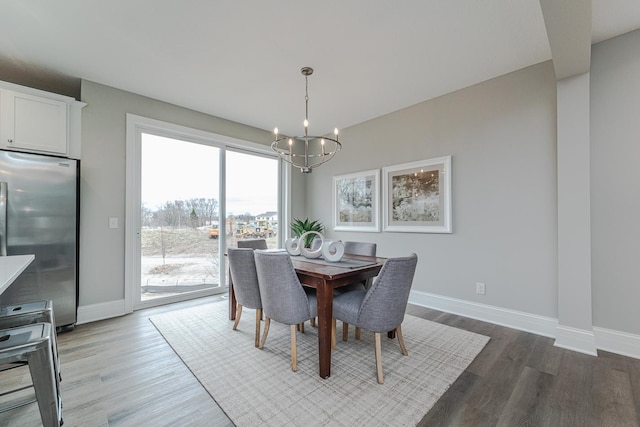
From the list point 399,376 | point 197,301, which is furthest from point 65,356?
point 399,376

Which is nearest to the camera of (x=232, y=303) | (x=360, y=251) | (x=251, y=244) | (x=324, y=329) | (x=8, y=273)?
(x=8, y=273)

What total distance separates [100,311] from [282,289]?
2.48 meters

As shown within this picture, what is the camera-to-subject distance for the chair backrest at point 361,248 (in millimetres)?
2961

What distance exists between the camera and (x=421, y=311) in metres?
3.28

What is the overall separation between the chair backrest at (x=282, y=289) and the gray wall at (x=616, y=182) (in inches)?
105

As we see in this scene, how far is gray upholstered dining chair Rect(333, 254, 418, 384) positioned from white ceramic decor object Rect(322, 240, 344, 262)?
53 cm

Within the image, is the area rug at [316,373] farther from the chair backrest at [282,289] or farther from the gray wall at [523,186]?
the gray wall at [523,186]

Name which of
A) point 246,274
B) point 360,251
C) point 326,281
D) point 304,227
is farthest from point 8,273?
point 304,227

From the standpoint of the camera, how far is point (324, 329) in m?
1.89

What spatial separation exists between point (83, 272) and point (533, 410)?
4.16 meters

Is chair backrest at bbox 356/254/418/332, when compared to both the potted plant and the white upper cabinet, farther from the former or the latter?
the white upper cabinet

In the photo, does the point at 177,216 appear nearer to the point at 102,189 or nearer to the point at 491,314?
the point at 102,189

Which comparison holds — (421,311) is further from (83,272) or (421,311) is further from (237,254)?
(83,272)

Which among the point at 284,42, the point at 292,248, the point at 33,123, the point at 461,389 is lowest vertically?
the point at 461,389
